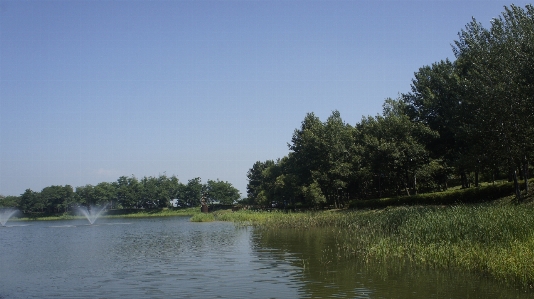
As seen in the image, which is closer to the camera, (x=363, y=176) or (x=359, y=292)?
(x=359, y=292)

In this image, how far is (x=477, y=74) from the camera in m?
30.5

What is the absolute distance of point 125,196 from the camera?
116250 mm

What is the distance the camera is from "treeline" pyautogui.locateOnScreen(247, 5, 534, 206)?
28.9 meters

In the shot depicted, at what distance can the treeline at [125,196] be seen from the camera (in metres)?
113

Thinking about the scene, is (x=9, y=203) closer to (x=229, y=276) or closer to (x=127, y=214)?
(x=127, y=214)

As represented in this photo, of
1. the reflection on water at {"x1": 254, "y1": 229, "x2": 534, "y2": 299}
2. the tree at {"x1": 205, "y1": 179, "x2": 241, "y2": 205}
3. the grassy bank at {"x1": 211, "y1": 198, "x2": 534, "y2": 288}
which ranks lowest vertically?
the reflection on water at {"x1": 254, "y1": 229, "x2": 534, "y2": 299}

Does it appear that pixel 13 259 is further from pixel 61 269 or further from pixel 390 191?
pixel 390 191

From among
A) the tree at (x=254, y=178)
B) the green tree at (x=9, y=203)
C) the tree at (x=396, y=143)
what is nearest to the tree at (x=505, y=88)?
the tree at (x=396, y=143)

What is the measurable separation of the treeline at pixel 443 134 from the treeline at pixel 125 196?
113 feet

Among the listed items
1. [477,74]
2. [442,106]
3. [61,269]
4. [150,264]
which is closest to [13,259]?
[61,269]

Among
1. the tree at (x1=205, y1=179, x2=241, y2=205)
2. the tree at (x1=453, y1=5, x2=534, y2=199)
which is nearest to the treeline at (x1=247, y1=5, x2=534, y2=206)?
the tree at (x1=453, y1=5, x2=534, y2=199)

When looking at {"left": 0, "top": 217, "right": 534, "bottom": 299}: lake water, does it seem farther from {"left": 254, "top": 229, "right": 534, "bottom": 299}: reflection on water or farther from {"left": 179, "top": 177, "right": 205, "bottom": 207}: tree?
{"left": 179, "top": 177, "right": 205, "bottom": 207}: tree

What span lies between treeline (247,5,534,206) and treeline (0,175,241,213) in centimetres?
3434

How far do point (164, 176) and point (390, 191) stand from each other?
83.4 metres
